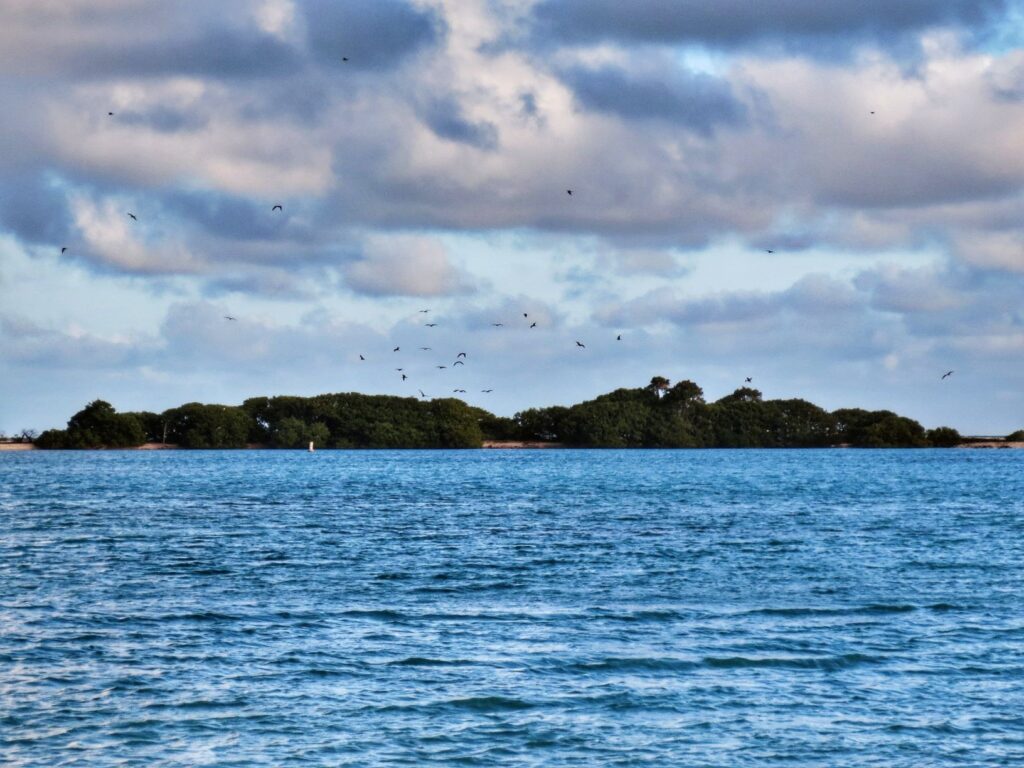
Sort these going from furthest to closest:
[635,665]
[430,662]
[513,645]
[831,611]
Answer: [831,611]
[513,645]
[430,662]
[635,665]

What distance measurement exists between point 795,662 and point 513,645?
6.58 m

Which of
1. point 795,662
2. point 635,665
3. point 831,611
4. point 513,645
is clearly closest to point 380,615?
point 513,645

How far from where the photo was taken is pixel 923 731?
22.7 meters

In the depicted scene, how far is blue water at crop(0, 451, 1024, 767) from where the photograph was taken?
72.7 feet

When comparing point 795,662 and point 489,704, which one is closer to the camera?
point 489,704

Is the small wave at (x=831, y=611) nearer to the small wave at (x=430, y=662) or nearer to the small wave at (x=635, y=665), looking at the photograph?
the small wave at (x=635, y=665)

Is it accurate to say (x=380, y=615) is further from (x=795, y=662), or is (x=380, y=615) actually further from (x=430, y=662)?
(x=795, y=662)

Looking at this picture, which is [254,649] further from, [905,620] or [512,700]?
[905,620]

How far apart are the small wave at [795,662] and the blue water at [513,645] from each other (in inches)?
3.7

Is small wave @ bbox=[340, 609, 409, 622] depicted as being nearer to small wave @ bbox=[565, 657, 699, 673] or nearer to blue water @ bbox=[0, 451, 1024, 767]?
blue water @ bbox=[0, 451, 1024, 767]

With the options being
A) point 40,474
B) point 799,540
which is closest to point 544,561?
point 799,540

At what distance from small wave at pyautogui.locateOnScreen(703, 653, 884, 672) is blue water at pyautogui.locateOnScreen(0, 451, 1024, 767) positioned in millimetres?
94

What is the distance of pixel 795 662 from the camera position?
2830cm

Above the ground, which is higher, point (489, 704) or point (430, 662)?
point (430, 662)
